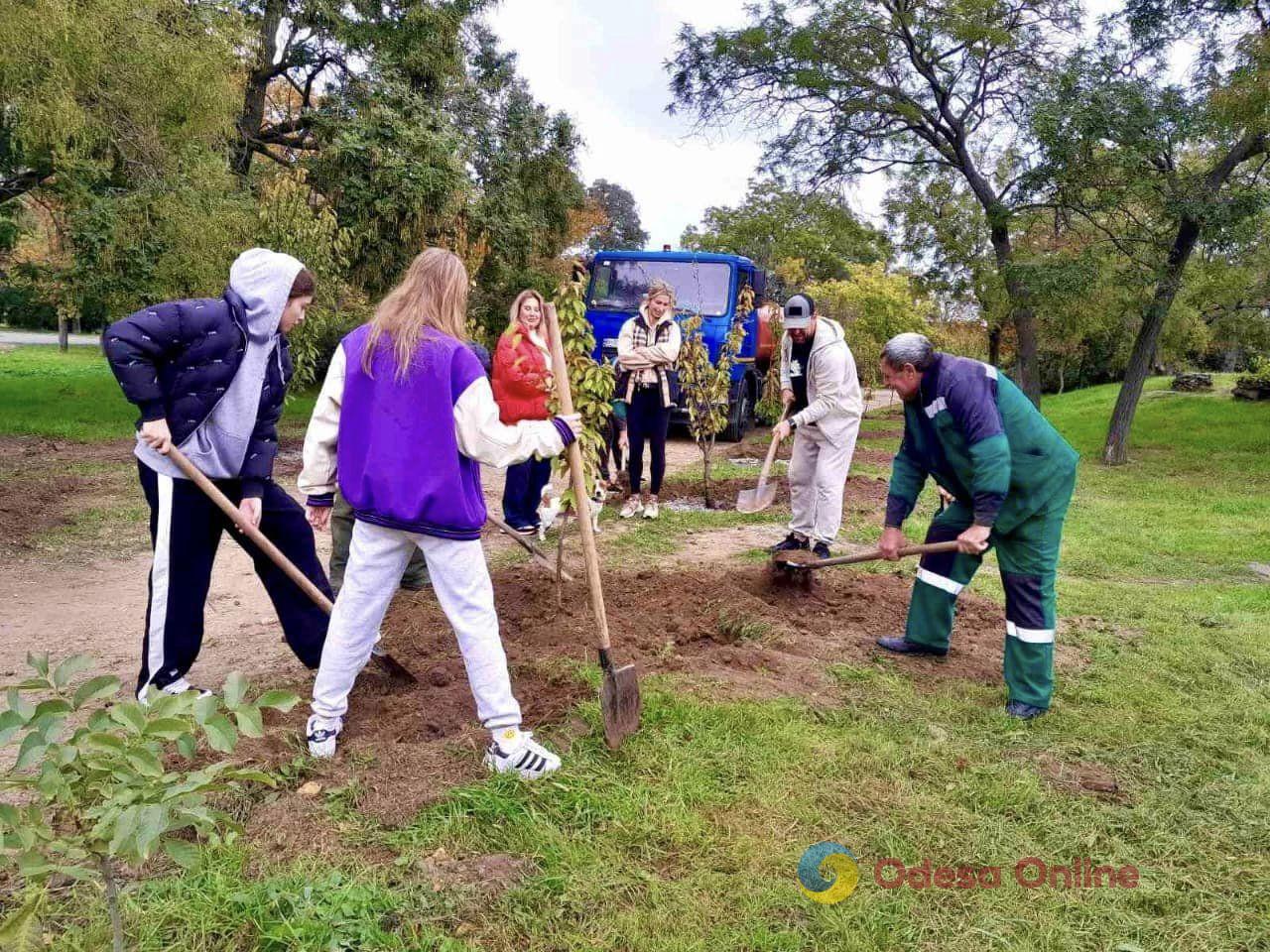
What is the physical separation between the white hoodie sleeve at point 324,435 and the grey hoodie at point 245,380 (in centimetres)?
38

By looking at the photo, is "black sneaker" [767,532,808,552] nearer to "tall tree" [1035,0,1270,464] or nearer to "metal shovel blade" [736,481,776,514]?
"metal shovel blade" [736,481,776,514]

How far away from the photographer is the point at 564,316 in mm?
5262

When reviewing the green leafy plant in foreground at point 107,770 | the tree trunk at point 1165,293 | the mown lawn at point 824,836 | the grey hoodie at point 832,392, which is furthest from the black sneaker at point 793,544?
the tree trunk at point 1165,293

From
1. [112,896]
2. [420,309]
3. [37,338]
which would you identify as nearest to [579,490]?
[420,309]

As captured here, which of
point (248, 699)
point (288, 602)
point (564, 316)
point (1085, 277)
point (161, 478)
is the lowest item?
point (248, 699)

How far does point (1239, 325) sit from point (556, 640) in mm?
23319

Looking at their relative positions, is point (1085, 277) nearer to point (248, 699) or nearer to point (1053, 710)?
point (1053, 710)

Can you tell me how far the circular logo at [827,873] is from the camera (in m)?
2.54

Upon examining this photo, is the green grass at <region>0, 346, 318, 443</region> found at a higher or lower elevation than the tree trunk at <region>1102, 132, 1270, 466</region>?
lower

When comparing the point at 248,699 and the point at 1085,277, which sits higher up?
the point at 1085,277

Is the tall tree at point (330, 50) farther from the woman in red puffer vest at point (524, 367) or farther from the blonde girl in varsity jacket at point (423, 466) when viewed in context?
the blonde girl in varsity jacket at point (423, 466)

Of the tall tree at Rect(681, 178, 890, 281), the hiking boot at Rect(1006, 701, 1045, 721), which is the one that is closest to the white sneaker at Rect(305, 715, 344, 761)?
the hiking boot at Rect(1006, 701, 1045, 721)

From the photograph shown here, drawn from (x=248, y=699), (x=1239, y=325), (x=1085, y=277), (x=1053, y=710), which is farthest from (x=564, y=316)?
(x=1239, y=325)

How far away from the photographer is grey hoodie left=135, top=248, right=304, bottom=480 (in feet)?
11.0
